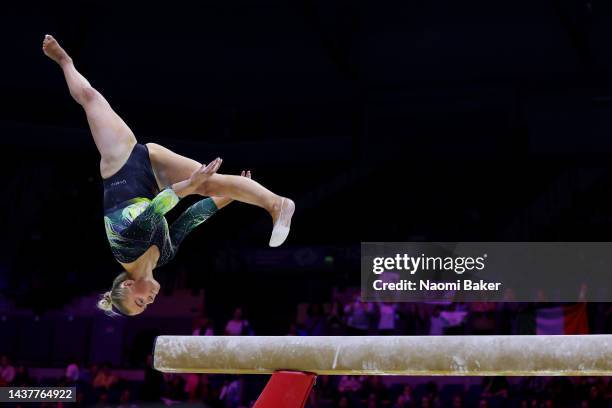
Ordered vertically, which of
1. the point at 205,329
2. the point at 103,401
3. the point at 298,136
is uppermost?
the point at 298,136

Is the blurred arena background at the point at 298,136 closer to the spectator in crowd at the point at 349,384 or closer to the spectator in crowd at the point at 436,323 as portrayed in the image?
the spectator in crowd at the point at 436,323

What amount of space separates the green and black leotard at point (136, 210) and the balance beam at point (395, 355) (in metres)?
0.62

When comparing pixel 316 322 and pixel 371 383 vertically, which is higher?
pixel 316 322

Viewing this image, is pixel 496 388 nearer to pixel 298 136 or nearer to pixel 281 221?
pixel 281 221

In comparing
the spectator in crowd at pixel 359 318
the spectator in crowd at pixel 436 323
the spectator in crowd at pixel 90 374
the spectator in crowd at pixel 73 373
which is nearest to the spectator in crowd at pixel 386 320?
the spectator in crowd at pixel 359 318

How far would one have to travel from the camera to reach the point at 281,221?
16.0 ft

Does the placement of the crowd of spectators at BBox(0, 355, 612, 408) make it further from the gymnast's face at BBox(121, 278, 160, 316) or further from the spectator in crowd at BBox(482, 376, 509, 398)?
the gymnast's face at BBox(121, 278, 160, 316)

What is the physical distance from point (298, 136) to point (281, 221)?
11.0 meters

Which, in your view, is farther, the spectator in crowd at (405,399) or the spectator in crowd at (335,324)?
the spectator in crowd at (335,324)

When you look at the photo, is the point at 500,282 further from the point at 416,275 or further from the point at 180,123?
the point at 180,123

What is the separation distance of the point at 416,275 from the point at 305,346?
711 cm

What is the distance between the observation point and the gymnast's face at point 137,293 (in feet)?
15.6

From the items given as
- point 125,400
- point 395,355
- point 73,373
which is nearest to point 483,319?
point 125,400

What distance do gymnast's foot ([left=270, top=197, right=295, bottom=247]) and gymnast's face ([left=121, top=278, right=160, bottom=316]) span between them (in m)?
0.78
